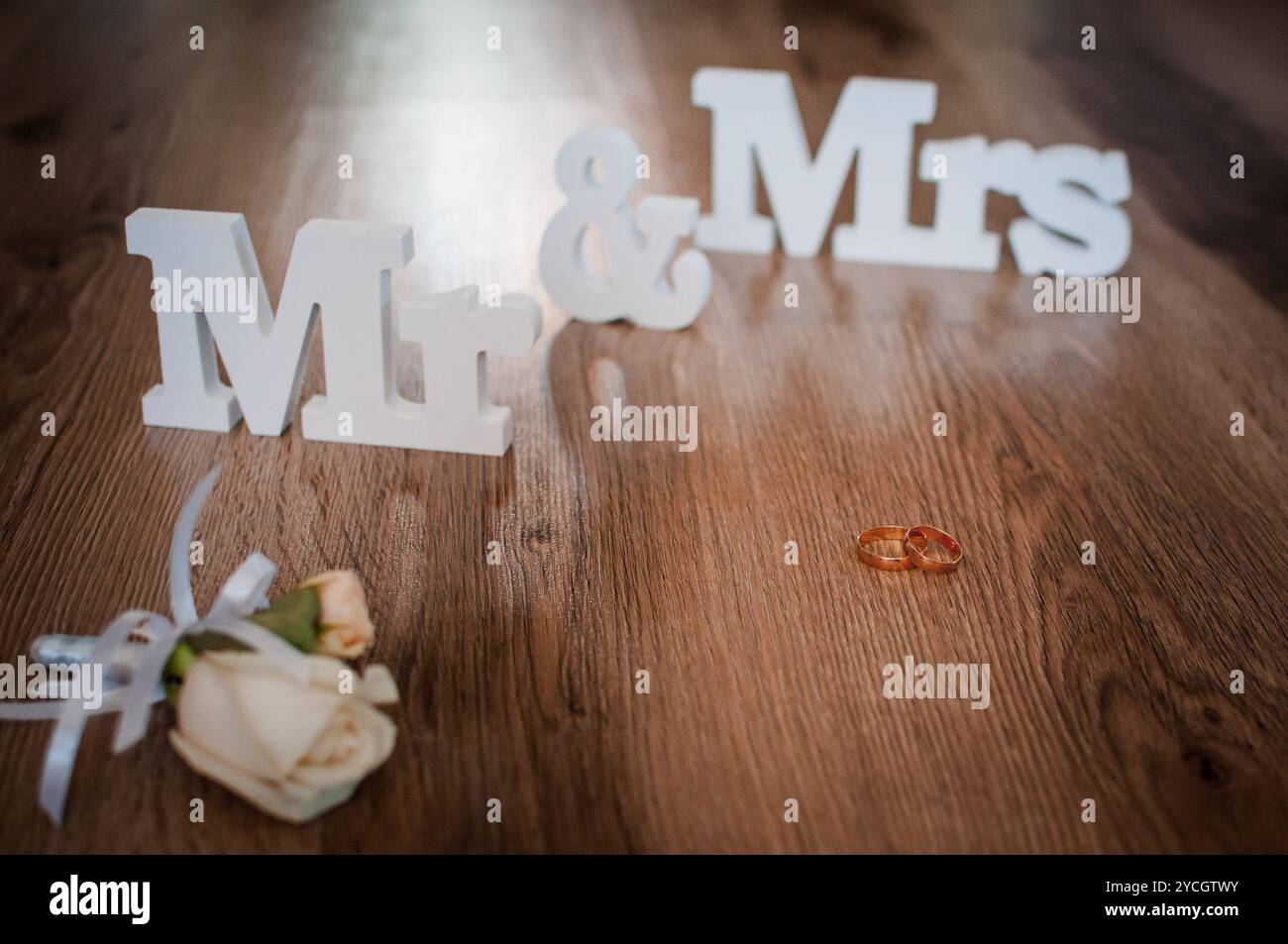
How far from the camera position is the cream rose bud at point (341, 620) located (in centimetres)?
96

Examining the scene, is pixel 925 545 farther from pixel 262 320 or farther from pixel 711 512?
pixel 262 320

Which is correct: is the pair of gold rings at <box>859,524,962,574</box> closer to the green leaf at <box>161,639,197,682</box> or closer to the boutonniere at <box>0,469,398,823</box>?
the boutonniere at <box>0,469,398,823</box>

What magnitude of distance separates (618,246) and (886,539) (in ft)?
1.97

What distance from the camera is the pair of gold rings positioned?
47.9 inches

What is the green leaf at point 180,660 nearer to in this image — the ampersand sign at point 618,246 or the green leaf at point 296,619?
the green leaf at point 296,619

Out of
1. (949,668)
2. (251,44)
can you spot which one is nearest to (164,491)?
(949,668)

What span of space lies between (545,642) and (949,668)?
13.5 inches

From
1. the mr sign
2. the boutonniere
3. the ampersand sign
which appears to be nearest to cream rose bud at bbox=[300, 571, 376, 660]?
the boutonniere

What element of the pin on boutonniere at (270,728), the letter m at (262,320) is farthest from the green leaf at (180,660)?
the letter m at (262,320)

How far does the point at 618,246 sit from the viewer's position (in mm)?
1672

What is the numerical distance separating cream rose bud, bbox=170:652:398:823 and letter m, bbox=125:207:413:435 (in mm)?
535

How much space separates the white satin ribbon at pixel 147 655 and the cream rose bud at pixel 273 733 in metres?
0.02

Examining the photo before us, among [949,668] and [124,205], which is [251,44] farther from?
[949,668]
